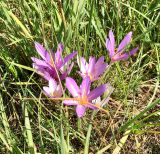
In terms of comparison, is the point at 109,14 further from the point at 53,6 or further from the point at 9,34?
the point at 9,34

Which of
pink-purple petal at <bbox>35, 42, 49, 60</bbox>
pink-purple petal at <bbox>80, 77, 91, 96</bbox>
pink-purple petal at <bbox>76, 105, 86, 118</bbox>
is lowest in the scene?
pink-purple petal at <bbox>76, 105, 86, 118</bbox>

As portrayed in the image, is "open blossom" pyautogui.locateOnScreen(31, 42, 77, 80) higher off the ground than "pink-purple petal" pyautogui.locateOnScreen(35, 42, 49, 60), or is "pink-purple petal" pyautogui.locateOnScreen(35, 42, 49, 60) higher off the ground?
"pink-purple petal" pyautogui.locateOnScreen(35, 42, 49, 60)

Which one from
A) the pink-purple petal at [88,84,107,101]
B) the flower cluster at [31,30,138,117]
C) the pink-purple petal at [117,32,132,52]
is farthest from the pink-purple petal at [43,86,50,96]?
the pink-purple petal at [117,32,132,52]

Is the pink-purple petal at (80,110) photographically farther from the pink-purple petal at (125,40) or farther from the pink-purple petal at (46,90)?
the pink-purple petal at (125,40)

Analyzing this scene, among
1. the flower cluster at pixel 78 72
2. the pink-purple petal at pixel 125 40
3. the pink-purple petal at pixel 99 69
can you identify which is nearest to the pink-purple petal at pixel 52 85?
the flower cluster at pixel 78 72

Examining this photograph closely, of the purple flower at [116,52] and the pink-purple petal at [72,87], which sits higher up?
the purple flower at [116,52]

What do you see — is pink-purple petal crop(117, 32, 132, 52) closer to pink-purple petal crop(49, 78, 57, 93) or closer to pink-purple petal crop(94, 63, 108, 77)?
pink-purple petal crop(94, 63, 108, 77)

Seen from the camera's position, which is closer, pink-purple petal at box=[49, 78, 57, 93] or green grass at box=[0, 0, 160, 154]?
pink-purple petal at box=[49, 78, 57, 93]
